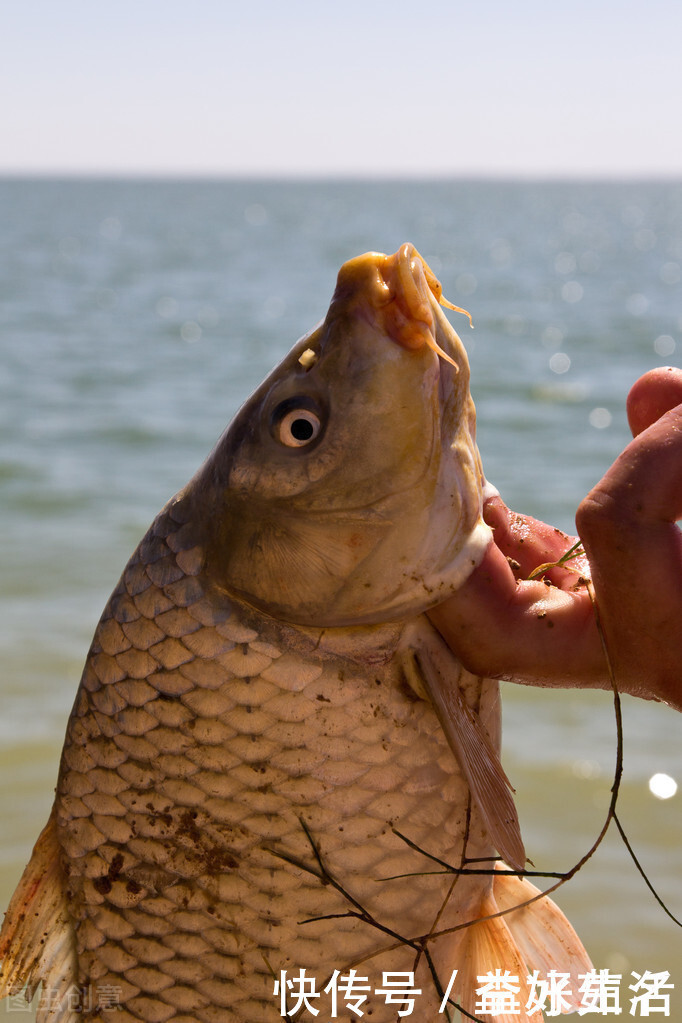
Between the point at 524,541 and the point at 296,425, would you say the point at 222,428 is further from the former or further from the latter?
the point at 296,425

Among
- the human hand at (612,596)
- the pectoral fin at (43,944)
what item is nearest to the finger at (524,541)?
the human hand at (612,596)

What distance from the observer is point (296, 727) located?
6.23ft

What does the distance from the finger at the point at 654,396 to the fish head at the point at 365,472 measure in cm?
32

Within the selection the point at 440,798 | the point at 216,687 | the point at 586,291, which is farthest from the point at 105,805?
the point at 586,291

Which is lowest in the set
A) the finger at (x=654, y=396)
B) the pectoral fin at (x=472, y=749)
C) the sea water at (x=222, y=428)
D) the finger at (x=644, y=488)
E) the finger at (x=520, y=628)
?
the pectoral fin at (x=472, y=749)

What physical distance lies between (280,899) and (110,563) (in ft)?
18.1

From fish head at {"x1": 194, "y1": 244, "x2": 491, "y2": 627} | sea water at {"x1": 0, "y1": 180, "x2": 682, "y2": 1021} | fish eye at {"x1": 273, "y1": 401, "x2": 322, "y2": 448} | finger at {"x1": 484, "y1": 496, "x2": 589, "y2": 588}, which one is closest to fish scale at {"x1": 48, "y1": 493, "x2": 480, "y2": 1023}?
fish head at {"x1": 194, "y1": 244, "x2": 491, "y2": 627}

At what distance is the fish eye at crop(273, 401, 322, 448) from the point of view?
185 cm

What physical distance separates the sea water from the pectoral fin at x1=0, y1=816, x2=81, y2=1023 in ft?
6.69

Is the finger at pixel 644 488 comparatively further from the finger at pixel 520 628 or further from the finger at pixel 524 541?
the finger at pixel 524 541

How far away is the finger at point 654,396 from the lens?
6.41ft

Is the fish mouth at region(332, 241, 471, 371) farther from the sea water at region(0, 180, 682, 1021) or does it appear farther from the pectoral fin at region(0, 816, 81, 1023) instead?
the sea water at region(0, 180, 682, 1021)

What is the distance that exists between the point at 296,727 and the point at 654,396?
797 mm

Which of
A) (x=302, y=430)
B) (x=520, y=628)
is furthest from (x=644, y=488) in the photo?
(x=302, y=430)
